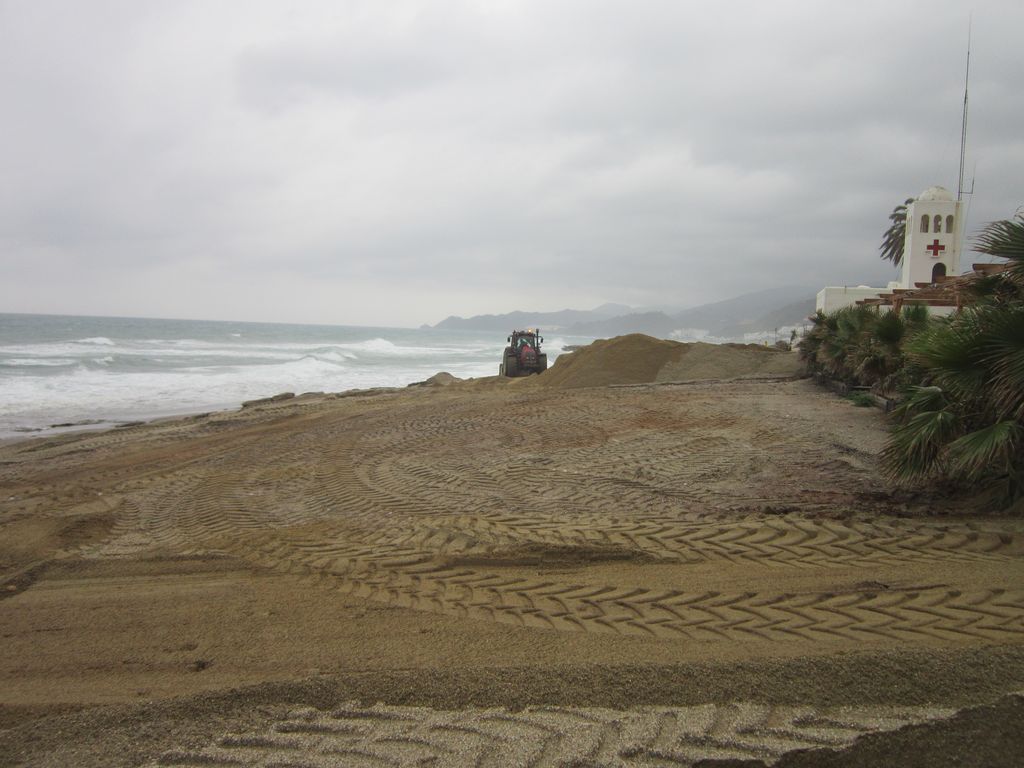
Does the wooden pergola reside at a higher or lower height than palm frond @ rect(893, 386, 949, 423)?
higher

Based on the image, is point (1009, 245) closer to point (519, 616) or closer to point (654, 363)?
point (519, 616)

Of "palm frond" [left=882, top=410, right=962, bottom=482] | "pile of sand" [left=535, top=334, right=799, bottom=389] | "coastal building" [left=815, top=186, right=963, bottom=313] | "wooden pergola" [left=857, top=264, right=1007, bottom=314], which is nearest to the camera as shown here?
"palm frond" [left=882, top=410, right=962, bottom=482]

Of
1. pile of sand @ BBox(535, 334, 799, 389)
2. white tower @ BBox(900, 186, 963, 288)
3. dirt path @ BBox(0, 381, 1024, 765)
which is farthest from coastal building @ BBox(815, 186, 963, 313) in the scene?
dirt path @ BBox(0, 381, 1024, 765)

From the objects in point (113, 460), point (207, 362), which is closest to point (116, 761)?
point (113, 460)

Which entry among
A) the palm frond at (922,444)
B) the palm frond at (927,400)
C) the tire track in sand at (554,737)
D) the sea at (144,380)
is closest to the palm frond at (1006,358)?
the palm frond at (922,444)

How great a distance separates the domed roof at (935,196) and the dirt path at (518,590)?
26.5 meters

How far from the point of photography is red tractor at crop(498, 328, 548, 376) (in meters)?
25.8

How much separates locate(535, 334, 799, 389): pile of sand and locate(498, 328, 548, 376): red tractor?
301 cm

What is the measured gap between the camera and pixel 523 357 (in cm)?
2595

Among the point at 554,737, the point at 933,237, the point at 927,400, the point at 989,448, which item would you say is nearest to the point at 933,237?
the point at 933,237

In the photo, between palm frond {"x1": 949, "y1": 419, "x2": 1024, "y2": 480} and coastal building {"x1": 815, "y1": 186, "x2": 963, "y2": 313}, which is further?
coastal building {"x1": 815, "y1": 186, "x2": 963, "y2": 313}

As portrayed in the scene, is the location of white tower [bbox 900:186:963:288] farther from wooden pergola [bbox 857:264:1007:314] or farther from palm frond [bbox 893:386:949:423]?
palm frond [bbox 893:386:949:423]

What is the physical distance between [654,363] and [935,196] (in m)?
18.4

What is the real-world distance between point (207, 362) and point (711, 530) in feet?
125
